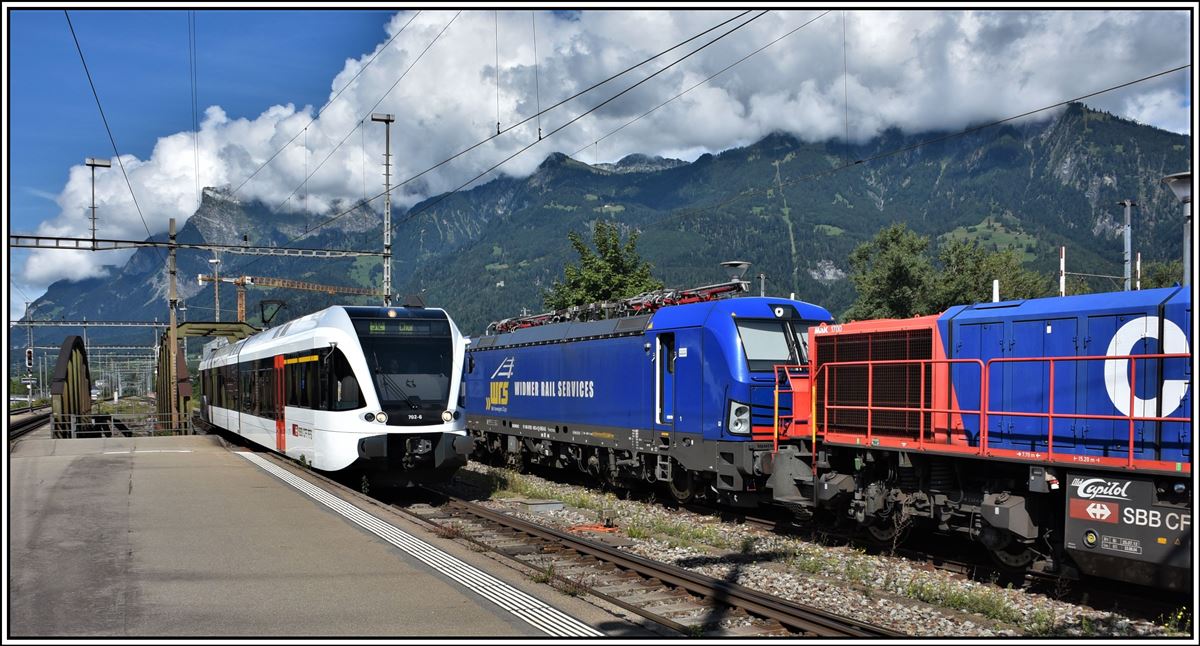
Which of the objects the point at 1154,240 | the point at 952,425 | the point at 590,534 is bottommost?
the point at 590,534

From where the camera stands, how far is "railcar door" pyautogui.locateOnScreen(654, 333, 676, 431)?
15883 millimetres

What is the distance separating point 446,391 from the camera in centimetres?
1638

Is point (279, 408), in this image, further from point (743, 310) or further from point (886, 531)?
point (886, 531)

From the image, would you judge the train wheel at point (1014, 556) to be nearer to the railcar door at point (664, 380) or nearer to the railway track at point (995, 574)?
the railway track at point (995, 574)

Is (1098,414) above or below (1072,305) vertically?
below

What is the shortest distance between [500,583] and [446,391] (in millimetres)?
7506

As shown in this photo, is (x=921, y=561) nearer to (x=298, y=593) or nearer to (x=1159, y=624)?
(x=1159, y=624)

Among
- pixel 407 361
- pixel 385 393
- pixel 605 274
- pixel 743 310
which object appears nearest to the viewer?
pixel 743 310

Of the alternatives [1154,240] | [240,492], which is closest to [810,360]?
[240,492]

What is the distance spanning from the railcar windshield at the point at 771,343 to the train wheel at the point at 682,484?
2628mm

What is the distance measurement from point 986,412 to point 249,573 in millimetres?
8408

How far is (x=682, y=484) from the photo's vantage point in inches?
642

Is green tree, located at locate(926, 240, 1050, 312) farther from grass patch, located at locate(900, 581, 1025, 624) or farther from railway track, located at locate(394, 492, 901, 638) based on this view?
grass patch, located at locate(900, 581, 1025, 624)

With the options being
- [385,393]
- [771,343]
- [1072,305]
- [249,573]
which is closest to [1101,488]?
[1072,305]
